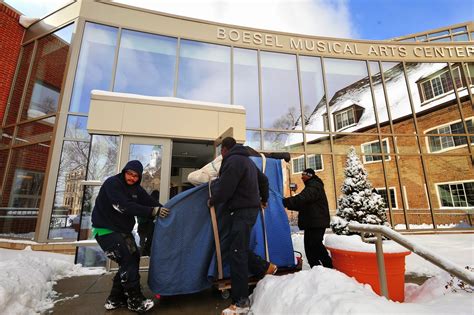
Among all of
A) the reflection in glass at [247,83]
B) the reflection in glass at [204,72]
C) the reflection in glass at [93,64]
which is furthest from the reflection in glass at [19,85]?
the reflection in glass at [247,83]

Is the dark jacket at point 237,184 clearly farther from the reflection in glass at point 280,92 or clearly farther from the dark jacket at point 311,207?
the reflection in glass at point 280,92

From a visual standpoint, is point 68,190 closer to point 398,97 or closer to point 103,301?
point 103,301

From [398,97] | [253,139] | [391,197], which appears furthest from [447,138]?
[253,139]

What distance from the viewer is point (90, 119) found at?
4.94m

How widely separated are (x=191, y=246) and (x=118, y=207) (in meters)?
0.97

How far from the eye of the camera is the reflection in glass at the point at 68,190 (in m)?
6.66

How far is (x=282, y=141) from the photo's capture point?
9.42m

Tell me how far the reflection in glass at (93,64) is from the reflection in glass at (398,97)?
34.6ft

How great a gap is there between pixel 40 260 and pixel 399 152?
447 inches

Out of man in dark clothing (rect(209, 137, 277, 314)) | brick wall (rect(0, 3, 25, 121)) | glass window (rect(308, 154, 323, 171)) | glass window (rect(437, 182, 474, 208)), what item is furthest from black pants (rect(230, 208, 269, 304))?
brick wall (rect(0, 3, 25, 121))

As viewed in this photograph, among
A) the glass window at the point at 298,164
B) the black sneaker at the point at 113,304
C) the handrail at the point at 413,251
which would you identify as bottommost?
the black sneaker at the point at 113,304

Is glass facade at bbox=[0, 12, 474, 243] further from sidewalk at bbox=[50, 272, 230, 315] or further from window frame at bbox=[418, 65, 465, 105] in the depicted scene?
sidewalk at bbox=[50, 272, 230, 315]

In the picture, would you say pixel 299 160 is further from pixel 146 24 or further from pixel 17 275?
pixel 17 275

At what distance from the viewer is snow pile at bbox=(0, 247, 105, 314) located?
2.68m
